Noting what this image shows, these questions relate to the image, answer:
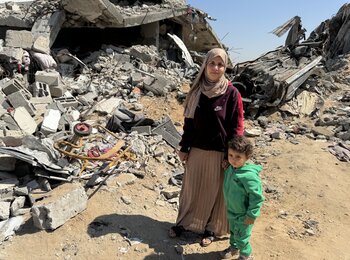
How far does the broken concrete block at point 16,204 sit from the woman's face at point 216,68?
2434 mm

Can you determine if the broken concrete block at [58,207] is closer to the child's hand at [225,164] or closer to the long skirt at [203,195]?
the long skirt at [203,195]

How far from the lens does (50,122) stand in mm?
5730

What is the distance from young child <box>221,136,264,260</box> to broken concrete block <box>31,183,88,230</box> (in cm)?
A: 161

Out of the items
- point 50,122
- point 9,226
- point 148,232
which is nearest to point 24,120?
point 50,122

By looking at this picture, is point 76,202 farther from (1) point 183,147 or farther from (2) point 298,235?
(2) point 298,235

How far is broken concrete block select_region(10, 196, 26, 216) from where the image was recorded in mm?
3820

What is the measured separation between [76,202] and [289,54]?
8038mm

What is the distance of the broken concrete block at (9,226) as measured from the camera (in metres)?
3.54

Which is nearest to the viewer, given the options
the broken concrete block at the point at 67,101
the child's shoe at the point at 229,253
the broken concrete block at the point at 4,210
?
the child's shoe at the point at 229,253

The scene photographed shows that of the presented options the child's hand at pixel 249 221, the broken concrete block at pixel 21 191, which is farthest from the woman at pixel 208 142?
the broken concrete block at pixel 21 191

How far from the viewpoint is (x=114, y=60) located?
1003cm

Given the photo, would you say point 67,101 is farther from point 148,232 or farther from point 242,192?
point 242,192

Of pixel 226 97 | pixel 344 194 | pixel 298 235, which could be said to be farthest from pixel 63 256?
pixel 344 194

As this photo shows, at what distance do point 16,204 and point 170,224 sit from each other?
165cm
